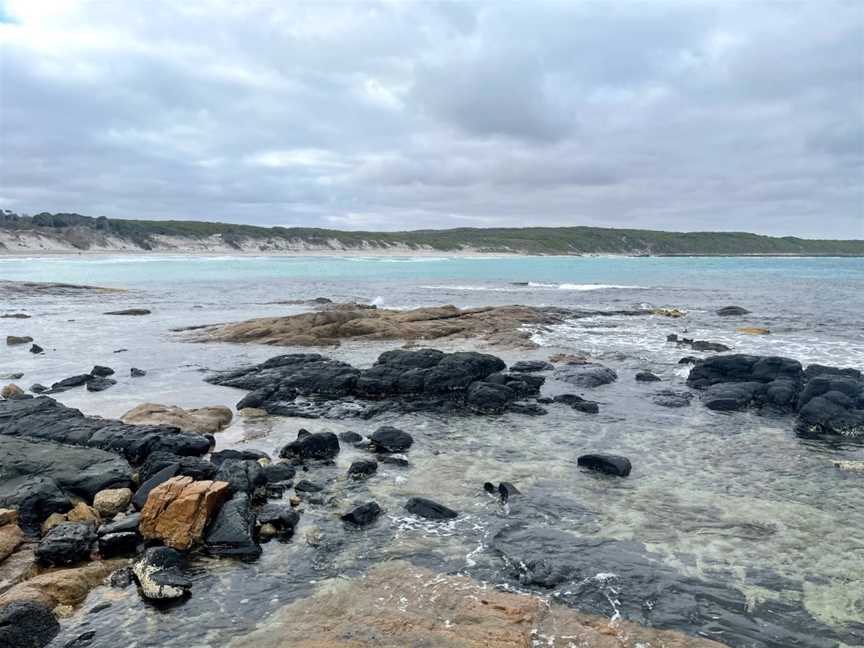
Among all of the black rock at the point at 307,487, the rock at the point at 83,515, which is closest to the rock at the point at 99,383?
the rock at the point at 83,515

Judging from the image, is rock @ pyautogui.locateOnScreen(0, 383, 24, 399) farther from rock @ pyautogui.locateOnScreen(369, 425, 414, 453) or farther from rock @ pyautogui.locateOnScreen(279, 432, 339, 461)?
rock @ pyautogui.locateOnScreen(369, 425, 414, 453)

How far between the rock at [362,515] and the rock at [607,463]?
4498 millimetres

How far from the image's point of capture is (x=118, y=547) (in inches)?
320

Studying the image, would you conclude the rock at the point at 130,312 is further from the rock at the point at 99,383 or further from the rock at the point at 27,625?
the rock at the point at 27,625


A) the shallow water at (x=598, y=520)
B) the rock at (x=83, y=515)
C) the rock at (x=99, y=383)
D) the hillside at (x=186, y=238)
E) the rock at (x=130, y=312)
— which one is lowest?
the rock at (x=130, y=312)

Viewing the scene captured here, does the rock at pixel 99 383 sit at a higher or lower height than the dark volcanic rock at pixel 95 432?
lower

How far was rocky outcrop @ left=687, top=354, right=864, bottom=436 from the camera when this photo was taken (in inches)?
563

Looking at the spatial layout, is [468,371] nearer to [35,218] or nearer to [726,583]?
[726,583]

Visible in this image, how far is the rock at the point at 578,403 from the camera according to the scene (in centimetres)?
1609

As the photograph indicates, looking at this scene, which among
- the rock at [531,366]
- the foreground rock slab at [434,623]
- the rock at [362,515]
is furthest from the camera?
the rock at [531,366]

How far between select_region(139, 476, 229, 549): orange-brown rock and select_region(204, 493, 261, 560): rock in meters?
0.14

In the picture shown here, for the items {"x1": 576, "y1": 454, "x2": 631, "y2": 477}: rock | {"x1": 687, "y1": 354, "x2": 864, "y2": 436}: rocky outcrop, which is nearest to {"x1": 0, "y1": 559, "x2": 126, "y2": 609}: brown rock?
{"x1": 576, "y1": 454, "x2": 631, "y2": 477}: rock

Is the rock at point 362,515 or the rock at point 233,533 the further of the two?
the rock at point 362,515

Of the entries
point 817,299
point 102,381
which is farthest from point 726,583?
point 817,299
